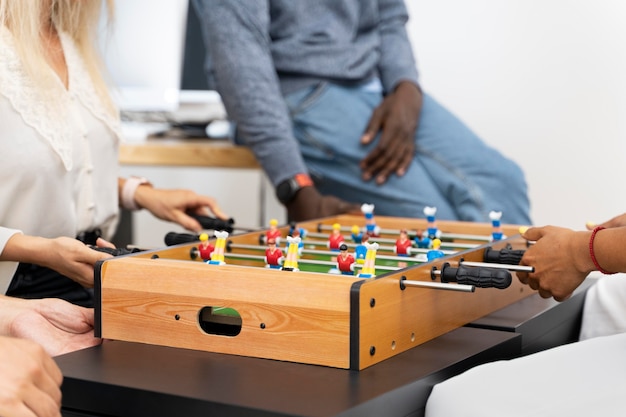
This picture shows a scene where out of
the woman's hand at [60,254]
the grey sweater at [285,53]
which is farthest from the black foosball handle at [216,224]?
the grey sweater at [285,53]

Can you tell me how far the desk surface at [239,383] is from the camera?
3.47ft

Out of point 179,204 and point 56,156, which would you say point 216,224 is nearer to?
point 179,204

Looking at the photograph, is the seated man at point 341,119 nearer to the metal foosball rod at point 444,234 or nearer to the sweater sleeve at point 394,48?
the sweater sleeve at point 394,48

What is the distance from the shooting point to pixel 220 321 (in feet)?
4.27

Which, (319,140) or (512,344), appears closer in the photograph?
(512,344)

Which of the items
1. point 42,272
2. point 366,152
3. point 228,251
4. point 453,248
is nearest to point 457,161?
point 366,152

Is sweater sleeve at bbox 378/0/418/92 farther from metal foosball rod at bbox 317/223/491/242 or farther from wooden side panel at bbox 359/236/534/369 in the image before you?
wooden side panel at bbox 359/236/534/369

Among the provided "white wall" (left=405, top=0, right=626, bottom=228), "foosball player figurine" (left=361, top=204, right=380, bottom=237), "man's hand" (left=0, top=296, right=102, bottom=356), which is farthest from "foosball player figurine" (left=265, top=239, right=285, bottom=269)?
"white wall" (left=405, top=0, right=626, bottom=228)

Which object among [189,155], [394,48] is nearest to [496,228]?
[394,48]

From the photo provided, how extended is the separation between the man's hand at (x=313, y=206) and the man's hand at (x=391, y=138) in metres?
0.28

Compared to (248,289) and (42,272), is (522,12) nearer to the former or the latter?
(42,272)

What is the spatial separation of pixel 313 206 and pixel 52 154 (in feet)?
2.70

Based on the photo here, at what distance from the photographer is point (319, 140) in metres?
2.65

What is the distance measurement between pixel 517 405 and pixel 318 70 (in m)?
1.70
